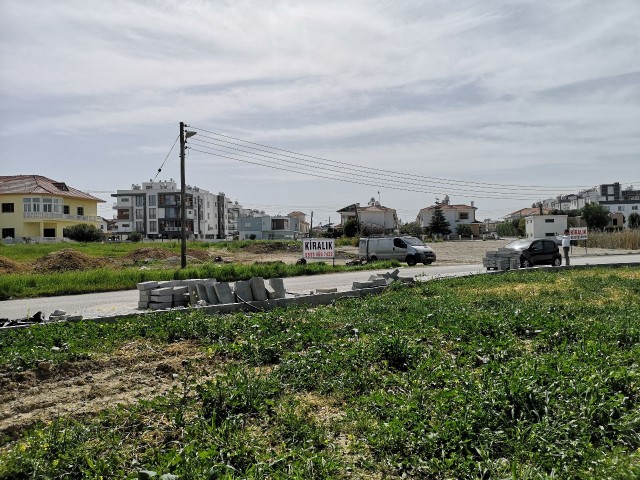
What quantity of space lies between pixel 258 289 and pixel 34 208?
251 feet

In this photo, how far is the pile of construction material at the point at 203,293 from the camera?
1388 centimetres

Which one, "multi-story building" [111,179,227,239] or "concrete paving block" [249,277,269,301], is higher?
"multi-story building" [111,179,227,239]

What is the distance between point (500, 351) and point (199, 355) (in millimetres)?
4505

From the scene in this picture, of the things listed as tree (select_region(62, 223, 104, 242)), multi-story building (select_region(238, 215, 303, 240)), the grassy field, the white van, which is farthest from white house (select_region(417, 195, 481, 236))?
the grassy field

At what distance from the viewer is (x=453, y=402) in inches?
214

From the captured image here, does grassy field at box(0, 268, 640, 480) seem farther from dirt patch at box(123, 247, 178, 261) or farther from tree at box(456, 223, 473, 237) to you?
tree at box(456, 223, 473, 237)

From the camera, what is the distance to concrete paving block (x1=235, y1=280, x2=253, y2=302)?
14.0 m

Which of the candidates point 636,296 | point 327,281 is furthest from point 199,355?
point 327,281

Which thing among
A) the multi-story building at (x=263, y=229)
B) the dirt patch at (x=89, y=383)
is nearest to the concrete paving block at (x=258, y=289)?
the dirt patch at (x=89, y=383)

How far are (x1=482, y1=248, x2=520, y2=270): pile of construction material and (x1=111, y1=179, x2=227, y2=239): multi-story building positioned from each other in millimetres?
91140

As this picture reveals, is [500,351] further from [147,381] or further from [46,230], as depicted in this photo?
[46,230]

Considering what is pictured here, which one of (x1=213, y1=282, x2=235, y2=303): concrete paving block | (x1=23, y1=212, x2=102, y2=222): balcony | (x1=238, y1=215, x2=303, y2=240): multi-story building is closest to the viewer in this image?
(x1=213, y1=282, x2=235, y2=303): concrete paving block

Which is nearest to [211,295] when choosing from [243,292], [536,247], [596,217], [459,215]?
[243,292]

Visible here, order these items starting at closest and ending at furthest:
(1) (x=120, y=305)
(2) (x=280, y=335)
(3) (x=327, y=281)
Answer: (2) (x=280, y=335) < (1) (x=120, y=305) < (3) (x=327, y=281)
